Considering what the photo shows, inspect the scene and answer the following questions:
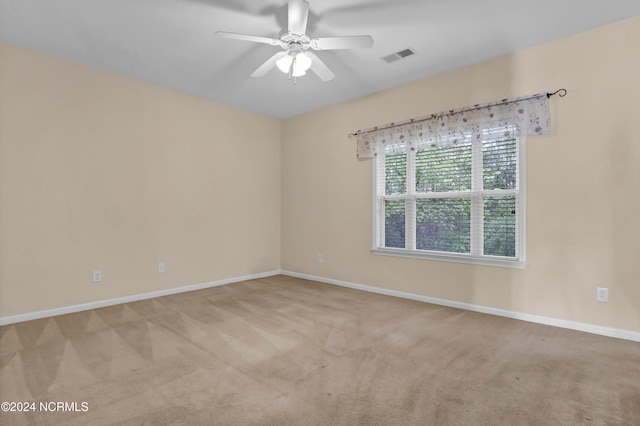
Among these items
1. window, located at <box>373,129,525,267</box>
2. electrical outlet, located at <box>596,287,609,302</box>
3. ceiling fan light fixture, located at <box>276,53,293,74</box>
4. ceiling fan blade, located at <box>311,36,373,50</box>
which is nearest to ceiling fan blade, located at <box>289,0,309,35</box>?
ceiling fan blade, located at <box>311,36,373,50</box>

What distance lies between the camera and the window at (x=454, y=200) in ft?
10.6

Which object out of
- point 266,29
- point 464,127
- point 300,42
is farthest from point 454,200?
point 266,29

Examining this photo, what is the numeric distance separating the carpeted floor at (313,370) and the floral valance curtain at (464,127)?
1911 mm

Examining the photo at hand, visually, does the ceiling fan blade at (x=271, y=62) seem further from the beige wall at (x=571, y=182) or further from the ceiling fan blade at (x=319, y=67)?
the beige wall at (x=571, y=182)

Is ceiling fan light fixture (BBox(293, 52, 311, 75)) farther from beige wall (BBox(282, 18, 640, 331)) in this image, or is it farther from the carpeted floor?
the carpeted floor

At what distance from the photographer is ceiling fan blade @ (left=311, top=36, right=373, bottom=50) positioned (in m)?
2.34

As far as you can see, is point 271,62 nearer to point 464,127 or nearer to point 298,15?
point 298,15

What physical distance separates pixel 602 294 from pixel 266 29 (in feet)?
12.3

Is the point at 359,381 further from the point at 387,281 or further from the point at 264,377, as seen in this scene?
the point at 387,281

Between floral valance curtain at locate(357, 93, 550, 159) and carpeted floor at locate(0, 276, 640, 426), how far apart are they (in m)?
1.91

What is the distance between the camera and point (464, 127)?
11.3ft

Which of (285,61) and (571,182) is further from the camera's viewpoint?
(571,182)

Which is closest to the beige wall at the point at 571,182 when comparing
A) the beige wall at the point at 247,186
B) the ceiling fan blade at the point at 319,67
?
the beige wall at the point at 247,186

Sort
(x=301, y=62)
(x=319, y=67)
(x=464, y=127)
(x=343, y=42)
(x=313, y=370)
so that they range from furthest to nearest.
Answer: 1. (x=464, y=127)
2. (x=319, y=67)
3. (x=301, y=62)
4. (x=343, y=42)
5. (x=313, y=370)
